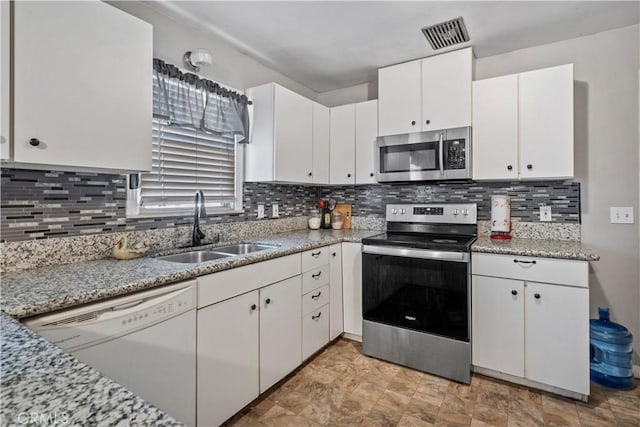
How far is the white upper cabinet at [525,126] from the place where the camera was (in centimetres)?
212

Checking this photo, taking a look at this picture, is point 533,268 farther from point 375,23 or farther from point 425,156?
point 375,23

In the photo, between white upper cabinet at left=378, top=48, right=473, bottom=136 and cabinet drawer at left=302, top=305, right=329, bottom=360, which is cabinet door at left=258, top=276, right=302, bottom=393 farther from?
white upper cabinet at left=378, top=48, right=473, bottom=136

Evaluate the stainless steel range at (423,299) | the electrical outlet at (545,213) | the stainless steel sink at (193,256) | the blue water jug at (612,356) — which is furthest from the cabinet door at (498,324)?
the stainless steel sink at (193,256)

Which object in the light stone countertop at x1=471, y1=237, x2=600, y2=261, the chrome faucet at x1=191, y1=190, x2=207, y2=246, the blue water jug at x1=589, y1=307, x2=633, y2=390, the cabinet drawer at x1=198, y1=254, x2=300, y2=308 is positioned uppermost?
the chrome faucet at x1=191, y1=190, x2=207, y2=246

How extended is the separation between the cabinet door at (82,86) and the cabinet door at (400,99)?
5.92 feet

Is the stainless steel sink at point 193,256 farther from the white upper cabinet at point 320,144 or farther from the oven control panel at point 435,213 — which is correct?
the oven control panel at point 435,213

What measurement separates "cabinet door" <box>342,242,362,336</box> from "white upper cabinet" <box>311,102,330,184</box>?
717 millimetres

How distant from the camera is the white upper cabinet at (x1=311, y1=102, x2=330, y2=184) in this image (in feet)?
9.57

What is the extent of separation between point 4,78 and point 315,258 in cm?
180

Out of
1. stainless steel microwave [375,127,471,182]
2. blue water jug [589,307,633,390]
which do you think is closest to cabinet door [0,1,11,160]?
stainless steel microwave [375,127,471,182]

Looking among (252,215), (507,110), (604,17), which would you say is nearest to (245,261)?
(252,215)

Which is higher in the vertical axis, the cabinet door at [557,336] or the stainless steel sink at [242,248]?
the stainless steel sink at [242,248]

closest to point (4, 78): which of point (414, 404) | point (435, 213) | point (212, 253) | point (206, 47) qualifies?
point (212, 253)

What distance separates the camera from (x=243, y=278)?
1721 mm
